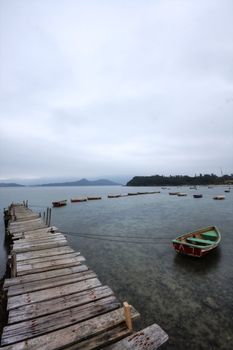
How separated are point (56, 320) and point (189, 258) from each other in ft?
47.0

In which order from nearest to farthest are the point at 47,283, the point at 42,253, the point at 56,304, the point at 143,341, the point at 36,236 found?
1. the point at 143,341
2. the point at 56,304
3. the point at 47,283
4. the point at 42,253
5. the point at 36,236

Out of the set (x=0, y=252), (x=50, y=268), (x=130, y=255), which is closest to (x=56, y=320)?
(x=50, y=268)

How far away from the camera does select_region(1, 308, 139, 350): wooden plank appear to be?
511 centimetres

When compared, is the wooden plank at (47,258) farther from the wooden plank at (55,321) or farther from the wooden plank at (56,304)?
the wooden plank at (55,321)

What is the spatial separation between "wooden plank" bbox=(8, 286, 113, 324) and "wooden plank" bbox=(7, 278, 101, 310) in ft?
0.70

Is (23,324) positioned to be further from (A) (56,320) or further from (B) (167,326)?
(B) (167,326)

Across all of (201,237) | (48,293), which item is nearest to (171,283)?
(48,293)

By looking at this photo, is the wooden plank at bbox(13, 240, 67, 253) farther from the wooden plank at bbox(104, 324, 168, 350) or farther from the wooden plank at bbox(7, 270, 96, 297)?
the wooden plank at bbox(104, 324, 168, 350)

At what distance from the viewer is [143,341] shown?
518 cm

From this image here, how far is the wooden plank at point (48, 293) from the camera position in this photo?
270 inches

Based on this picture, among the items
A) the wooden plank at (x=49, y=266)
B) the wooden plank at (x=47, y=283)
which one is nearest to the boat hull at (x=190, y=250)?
the wooden plank at (x=49, y=266)

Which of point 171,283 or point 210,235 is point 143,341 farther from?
point 210,235

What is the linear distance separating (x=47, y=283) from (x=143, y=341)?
475 cm

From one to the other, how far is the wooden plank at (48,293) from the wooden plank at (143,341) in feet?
9.54
